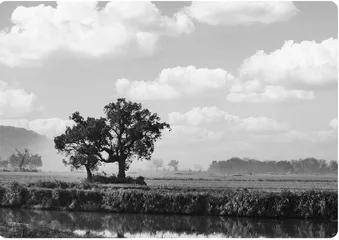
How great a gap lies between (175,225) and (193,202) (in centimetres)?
489

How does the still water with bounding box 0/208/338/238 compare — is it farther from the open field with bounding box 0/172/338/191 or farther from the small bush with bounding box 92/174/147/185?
the small bush with bounding box 92/174/147/185

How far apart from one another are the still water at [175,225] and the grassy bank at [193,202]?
42.1 inches

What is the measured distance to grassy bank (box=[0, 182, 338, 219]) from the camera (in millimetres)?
39219

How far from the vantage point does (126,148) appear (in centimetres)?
6850

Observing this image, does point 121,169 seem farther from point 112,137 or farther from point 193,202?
point 193,202

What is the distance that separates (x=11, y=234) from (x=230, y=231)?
47.6 feet

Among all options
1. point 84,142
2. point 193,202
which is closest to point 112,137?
point 84,142

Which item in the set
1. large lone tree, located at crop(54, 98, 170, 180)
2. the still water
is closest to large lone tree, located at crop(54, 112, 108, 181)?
large lone tree, located at crop(54, 98, 170, 180)

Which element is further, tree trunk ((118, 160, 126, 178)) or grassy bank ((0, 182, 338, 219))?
tree trunk ((118, 160, 126, 178))

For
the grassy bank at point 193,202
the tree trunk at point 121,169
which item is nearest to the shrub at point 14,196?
the grassy bank at point 193,202

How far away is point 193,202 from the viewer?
41062mm

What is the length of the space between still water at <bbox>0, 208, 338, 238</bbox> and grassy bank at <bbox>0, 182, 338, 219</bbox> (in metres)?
1.07

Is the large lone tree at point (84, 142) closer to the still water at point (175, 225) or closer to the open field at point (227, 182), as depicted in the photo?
the open field at point (227, 182)

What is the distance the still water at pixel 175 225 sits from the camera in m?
33.6
